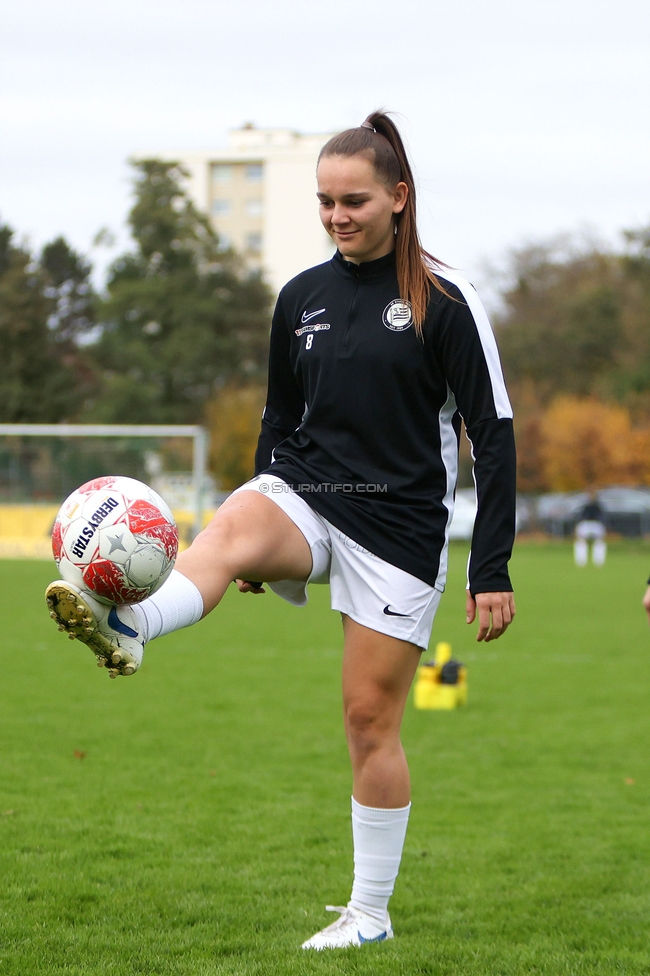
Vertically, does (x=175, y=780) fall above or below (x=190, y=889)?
below

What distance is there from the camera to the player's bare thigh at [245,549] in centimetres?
300

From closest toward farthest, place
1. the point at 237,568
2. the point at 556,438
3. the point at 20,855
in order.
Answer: the point at 237,568
the point at 20,855
the point at 556,438

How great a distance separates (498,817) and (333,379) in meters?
2.84

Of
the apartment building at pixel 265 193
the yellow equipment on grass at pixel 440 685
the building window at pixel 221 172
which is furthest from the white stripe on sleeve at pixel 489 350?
the building window at pixel 221 172

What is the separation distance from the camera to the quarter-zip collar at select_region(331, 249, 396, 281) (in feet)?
11.4

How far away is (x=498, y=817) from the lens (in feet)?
17.6

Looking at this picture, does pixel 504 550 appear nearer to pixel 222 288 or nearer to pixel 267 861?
pixel 267 861

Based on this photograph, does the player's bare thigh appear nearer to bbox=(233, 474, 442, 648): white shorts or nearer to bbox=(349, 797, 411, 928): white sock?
bbox=(233, 474, 442, 648): white shorts

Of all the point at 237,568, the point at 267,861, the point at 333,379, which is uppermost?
the point at 333,379

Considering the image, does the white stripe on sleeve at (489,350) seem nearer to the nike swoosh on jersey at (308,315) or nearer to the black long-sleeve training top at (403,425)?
the black long-sleeve training top at (403,425)

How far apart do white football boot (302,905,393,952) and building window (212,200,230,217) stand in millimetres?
79140

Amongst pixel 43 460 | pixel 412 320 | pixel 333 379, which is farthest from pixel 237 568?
pixel 43 460

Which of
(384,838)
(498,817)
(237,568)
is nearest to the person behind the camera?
(237,568)

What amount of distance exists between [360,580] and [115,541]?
90 centimetres
